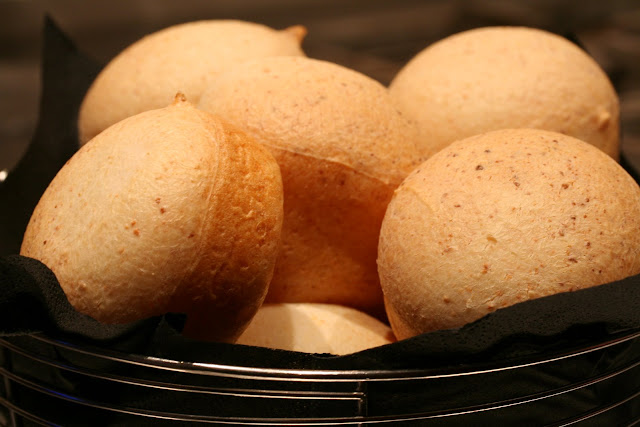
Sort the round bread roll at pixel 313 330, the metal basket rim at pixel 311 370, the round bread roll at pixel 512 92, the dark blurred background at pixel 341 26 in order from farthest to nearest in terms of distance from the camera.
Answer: the dark blurred background at pixel 341 26 → the round bread roll at pixel 512 92 → the round bread roll at pixel 313 330 → the metal basket rim at pixel 311 370

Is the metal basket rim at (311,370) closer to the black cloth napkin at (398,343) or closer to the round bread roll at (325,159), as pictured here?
the black cloth napkin at (398,343)

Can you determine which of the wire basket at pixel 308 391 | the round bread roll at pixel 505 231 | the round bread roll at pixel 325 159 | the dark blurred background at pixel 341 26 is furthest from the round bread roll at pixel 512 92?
the dark blurred background at pixel 341 26

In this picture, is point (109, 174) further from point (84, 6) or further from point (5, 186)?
point (84, 6)

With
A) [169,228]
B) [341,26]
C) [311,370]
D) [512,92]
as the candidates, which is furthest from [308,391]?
[341,26]

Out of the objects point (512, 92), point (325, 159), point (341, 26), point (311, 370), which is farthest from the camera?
point (341, 26)

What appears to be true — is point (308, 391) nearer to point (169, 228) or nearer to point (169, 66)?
A: point (169, 228)
